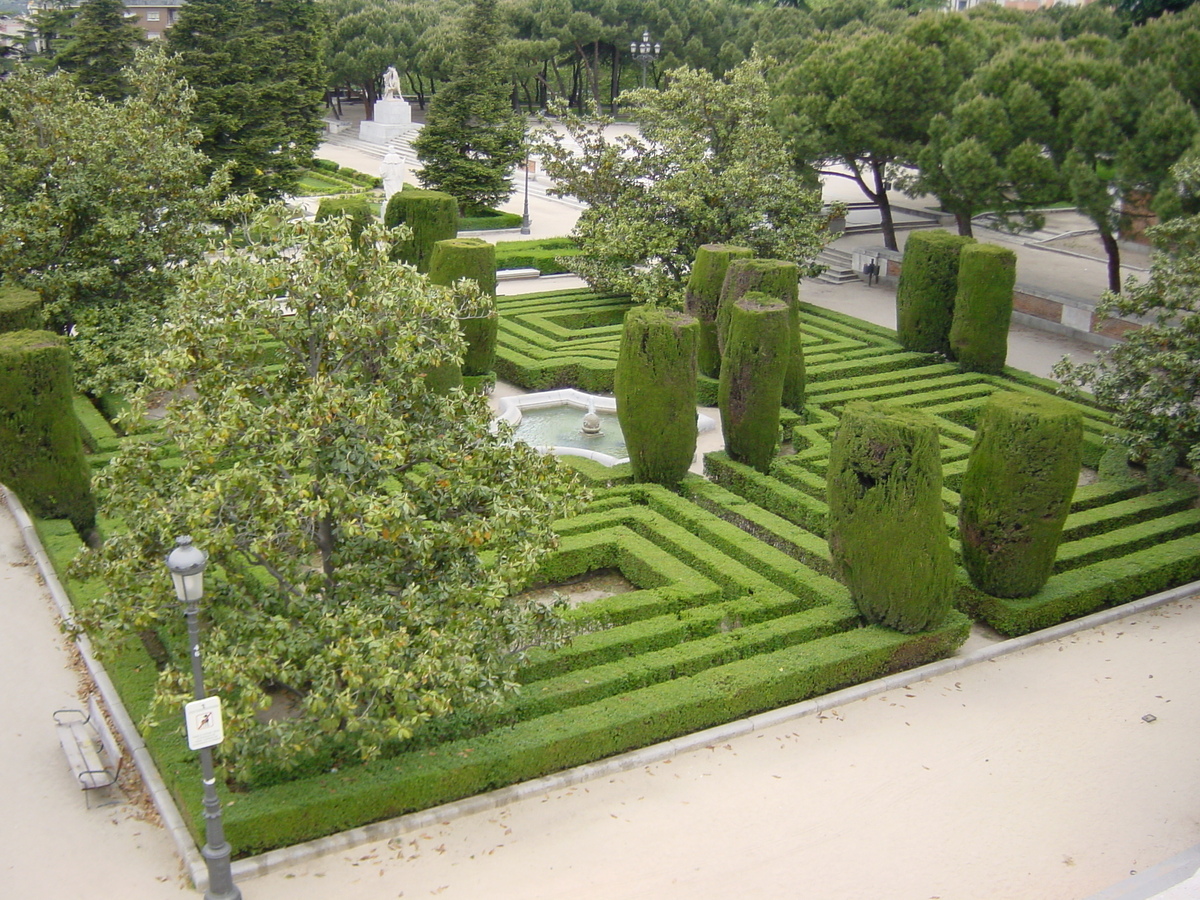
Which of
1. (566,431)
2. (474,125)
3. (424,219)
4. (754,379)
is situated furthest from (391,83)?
(754,379)

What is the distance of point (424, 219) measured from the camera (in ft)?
86.5

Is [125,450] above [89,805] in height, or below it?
above

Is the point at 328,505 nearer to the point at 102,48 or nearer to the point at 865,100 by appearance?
the point at 865,100

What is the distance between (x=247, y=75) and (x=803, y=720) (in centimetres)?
2700

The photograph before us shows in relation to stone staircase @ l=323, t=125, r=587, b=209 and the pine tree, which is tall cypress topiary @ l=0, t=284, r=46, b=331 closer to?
the pine tree

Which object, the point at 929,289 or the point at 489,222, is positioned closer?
the point at 929,289

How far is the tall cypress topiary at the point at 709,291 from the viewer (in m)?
22.7

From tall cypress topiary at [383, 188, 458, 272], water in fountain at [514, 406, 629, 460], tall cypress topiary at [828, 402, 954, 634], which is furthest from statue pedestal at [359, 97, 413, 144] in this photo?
tall cypress topiary at [828, 402, 954, 634]

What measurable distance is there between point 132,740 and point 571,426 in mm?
11389

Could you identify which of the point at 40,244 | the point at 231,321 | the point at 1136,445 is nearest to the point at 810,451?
the point at 1136,445

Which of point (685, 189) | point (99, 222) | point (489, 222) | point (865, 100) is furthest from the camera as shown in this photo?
point (489, 222)

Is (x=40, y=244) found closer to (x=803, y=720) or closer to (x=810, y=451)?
(x=810, y=451)

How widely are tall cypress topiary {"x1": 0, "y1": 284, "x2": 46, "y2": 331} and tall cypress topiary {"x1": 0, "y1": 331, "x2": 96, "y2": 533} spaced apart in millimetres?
1676

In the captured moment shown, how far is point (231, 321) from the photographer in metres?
10.6
